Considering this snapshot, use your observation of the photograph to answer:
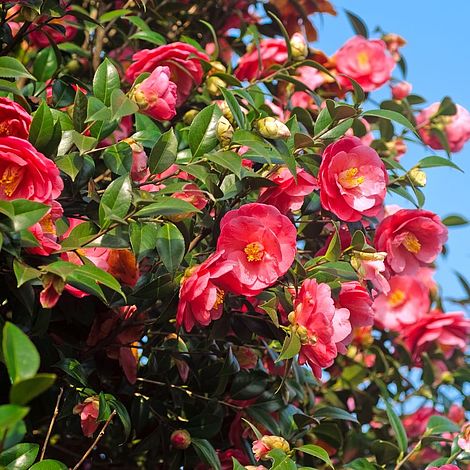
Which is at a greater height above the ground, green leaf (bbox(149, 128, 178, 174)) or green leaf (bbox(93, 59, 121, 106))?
green leaf (bbox(93, 59, 121, 106))

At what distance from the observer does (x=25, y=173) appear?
37.5 inches

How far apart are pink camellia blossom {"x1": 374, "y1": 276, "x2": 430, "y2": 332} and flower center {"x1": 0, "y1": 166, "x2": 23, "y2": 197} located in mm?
982

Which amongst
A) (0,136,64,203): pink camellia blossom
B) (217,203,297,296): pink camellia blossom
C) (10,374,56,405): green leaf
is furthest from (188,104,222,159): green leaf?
(10,374,56,405): green leaf

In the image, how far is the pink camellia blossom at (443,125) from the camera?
178cm

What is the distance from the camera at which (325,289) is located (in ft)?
3.31


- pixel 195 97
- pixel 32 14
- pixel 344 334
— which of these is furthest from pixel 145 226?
pixel 195 97

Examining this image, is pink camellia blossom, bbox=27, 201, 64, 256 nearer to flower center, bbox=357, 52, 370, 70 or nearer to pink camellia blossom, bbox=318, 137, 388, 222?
pink camellia blossom, bbox=318, 137, 388, 222

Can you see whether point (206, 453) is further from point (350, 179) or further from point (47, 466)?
point (350, 179)

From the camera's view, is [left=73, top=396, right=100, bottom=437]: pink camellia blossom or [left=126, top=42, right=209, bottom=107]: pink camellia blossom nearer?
[left=73, top=396, right=100, bottom=437]: pink camellia blossom

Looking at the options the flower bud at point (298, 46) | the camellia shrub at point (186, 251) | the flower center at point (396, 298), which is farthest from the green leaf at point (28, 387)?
the flower center at point (396, 298)

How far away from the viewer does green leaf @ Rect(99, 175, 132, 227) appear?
3.22 ft

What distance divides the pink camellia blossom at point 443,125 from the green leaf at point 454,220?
279 millimetres

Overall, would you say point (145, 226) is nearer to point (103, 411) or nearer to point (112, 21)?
point (103, 411)

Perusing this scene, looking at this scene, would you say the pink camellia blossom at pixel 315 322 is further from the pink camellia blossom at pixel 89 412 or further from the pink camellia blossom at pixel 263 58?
the pink camellia blossom at pixel 263 58
